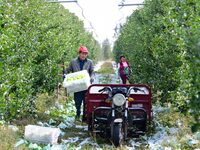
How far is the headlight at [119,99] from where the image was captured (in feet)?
24.7

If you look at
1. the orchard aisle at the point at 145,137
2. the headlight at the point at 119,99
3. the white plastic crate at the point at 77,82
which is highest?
the white plastic crate at the point at 77,82

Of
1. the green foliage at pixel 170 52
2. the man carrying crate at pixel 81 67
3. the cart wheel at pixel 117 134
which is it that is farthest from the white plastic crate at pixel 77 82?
the green foliage at pixel 170 52

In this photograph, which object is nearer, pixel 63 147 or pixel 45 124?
pixel 63 147

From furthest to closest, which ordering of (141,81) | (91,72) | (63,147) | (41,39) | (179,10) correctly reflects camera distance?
(141,81) → (41,39) → (91,72) → (179,10) → (63,147)

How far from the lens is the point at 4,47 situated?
5770mm

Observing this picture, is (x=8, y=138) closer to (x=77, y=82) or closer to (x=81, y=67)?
(x=77, y=82)

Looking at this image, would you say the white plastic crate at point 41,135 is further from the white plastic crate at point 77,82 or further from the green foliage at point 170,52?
the green foliage at point 170,52

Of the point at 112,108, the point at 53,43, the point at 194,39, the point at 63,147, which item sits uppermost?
the point at 53,43

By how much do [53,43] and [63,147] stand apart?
467 centimetres

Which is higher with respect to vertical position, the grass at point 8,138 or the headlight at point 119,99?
the headlight at point 119,99

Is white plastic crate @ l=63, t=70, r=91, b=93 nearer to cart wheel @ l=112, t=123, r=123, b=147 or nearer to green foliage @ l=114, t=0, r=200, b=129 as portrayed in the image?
cart wheel @ l=112, t=123, r=123, b=147

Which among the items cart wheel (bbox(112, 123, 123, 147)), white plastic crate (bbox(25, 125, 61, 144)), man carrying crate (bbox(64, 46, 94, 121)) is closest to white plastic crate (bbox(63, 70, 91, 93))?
man carrying crate (bbox(64, 46, 94, 121))

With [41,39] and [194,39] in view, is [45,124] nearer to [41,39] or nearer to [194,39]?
[41,39]

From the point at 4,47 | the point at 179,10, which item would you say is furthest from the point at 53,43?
the point at 4,47
